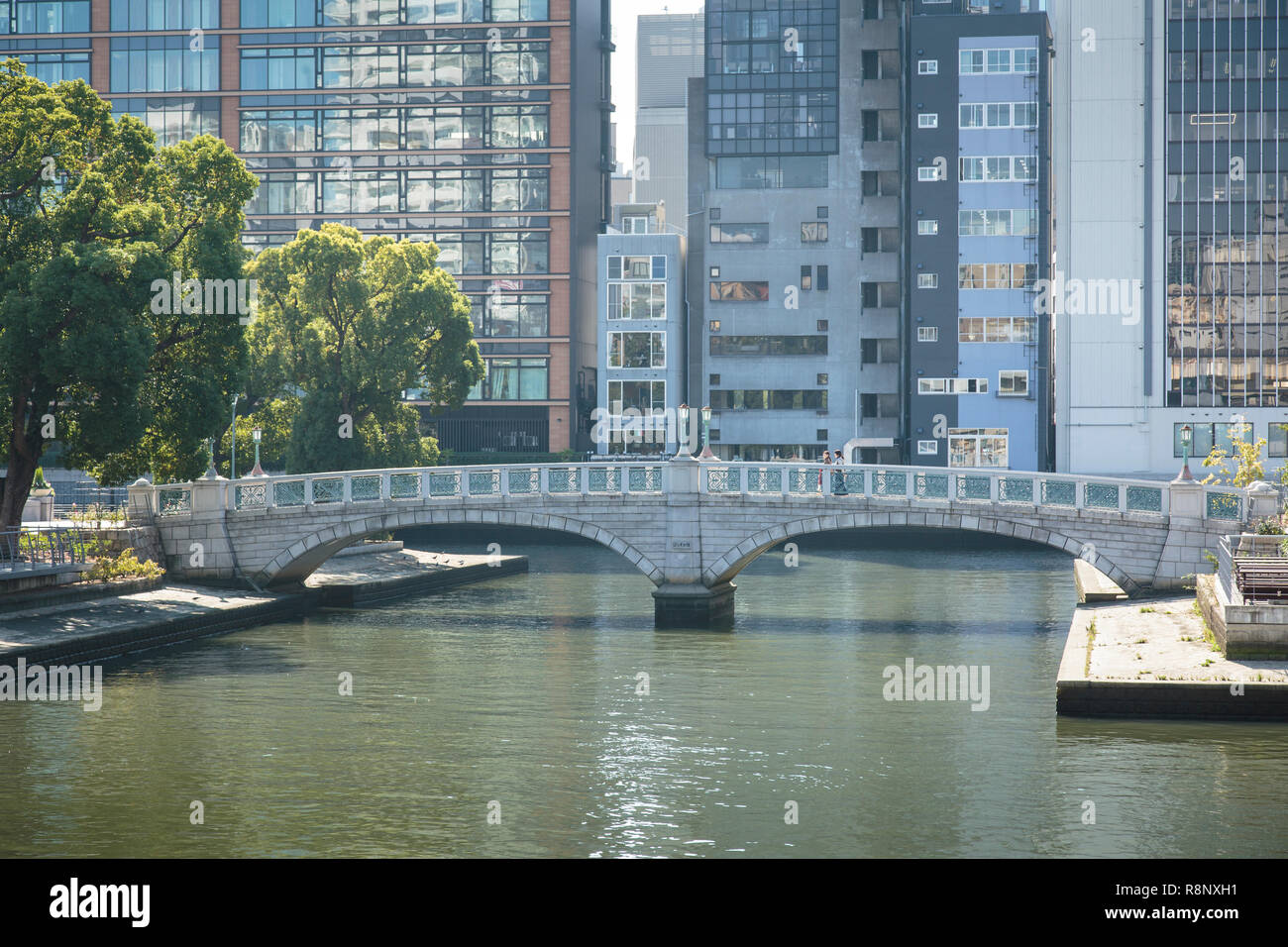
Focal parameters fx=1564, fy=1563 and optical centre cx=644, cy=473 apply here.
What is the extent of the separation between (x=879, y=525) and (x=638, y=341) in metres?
43.6

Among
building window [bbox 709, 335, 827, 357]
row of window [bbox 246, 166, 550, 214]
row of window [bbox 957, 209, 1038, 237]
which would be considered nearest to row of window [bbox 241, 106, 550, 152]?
row of window [bbox 246, 166, 550, 214]

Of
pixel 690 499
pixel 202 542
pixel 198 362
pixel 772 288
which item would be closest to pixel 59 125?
pixel 198 362

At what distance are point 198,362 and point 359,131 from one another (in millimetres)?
51085

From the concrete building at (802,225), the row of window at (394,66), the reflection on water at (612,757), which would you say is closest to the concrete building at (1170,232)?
the concrete building at (802,225)

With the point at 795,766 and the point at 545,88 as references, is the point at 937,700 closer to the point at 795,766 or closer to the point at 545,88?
the point at 795,766

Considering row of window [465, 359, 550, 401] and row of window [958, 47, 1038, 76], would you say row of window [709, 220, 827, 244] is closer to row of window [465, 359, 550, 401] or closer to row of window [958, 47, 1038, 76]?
row of window [958, 47, 1038, 76]

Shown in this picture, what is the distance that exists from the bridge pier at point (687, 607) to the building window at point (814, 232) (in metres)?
45.0

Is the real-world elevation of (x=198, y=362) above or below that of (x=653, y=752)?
above

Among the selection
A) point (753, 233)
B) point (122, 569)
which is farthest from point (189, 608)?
point (753, 233)

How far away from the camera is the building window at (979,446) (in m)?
78.4

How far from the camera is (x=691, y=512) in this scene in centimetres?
4244

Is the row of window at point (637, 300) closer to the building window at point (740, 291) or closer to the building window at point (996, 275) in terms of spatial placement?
the building window at point (740, 291)

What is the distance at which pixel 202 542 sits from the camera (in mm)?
43750

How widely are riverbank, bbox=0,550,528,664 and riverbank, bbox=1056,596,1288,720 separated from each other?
20.1m
